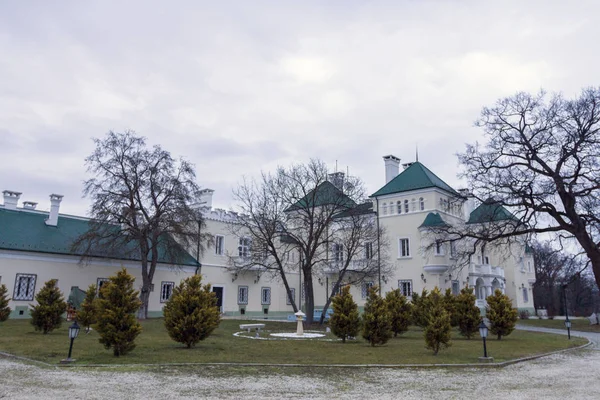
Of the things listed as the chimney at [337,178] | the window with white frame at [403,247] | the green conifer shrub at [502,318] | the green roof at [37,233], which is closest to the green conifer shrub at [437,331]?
the green conifer shrub at [502,318]

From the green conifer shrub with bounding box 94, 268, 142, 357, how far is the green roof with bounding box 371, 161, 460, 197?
96.6ft

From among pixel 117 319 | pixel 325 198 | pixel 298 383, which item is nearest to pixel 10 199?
pixel 325 198

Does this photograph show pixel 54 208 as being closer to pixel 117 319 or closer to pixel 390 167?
pixel 117 319

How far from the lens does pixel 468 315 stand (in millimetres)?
19922

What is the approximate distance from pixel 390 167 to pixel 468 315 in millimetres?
24181

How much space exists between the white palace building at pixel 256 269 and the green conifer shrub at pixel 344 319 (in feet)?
41.3

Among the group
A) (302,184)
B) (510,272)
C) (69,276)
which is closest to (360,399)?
(302,184)

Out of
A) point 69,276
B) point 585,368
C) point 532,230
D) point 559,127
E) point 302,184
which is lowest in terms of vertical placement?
point 585,368

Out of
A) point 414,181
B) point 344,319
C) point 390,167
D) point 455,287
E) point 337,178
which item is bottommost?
point 344,319

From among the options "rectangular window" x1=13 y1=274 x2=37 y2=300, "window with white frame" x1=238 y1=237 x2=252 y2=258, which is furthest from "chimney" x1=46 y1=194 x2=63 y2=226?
"window with white frame" x1=238 y1=237 x2=252 y2=258

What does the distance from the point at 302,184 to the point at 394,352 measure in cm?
1421

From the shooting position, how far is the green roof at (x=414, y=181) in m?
38.5

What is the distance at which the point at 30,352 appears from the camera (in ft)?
42.3

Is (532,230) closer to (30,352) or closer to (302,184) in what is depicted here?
(302,184)
